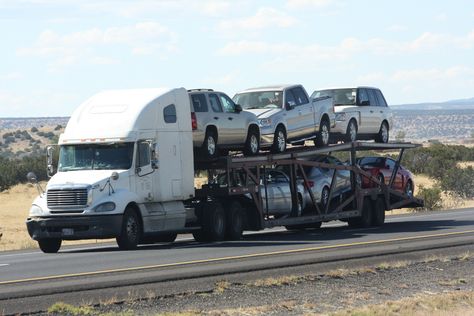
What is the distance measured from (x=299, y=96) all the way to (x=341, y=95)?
3588 millimetres

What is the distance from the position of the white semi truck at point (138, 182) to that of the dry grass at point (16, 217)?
17.2 ft

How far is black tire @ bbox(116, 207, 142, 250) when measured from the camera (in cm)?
2417

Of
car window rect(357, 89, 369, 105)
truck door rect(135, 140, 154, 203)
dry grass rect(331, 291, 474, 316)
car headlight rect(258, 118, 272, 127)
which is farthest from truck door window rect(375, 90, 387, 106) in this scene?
dry grass rect(331, 291, 474, 316)

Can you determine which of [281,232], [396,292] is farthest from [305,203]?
[396,292]

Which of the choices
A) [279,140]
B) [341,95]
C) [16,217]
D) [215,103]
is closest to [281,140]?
[279,140]

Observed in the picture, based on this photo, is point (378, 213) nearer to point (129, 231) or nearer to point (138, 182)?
point (138, 182)

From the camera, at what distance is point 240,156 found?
27641 millimetres

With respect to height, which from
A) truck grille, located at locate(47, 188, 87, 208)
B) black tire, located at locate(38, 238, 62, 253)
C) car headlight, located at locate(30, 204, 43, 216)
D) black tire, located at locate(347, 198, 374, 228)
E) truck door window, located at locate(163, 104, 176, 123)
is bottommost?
black tire, located at locate(347, 198, 374, 228)

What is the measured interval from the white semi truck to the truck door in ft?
0.07

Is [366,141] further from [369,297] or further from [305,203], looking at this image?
[369,297]

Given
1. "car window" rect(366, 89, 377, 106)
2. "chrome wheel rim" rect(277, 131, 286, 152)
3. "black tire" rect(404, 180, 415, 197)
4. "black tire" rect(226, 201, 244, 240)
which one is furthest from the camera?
"black tire" rect(404, 180, 415, 197)

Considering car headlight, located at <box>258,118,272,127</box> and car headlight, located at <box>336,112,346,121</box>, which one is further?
car headlight, located at <box>336,112,346,121</box>

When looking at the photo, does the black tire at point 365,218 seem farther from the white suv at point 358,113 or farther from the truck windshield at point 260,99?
the truck windshield at point 260,99

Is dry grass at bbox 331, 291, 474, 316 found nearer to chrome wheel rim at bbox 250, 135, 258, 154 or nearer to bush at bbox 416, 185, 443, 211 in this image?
chrome wheel rim at bbox 250, 135, 258, 154
